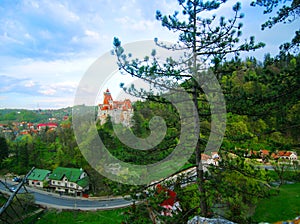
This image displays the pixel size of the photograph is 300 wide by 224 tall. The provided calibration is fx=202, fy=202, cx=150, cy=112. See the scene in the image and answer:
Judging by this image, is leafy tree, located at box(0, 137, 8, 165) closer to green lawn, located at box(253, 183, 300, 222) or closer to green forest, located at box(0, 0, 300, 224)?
green forest, located at box(0, 0, 300, 224)

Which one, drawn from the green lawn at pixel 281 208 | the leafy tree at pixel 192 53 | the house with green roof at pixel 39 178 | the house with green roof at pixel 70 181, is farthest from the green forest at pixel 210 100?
the house with green roof at pixel 39 178

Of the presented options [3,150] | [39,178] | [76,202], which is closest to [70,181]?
[76,202]

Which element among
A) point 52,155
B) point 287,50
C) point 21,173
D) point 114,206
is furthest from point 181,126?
point 52,155

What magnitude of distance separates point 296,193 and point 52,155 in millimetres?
25319

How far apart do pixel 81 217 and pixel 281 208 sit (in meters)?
11.6

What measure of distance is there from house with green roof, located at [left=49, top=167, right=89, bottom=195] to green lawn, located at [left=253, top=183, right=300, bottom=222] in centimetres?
1400

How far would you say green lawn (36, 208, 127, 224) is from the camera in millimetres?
12641

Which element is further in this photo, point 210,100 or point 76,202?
point 76,202

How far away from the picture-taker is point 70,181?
18.0 meters

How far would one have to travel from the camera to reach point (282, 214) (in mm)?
8867

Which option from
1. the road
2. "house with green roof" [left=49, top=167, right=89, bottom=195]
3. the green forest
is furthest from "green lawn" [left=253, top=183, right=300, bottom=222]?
"house with green roof" [left=49, top=167, right=89, bottom=195]

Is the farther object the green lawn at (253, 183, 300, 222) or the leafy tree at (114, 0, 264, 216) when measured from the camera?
the green lawn at (253, 183, 300, 222)

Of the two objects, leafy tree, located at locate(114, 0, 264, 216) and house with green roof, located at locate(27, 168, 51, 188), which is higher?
leafy tree, located at locate(114, 0, 264, 216)

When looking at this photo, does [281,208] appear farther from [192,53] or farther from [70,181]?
[70,181]
